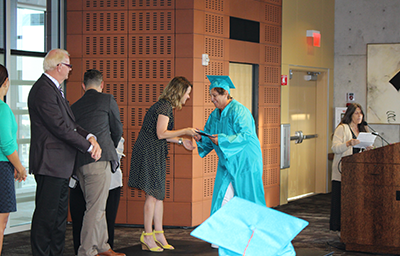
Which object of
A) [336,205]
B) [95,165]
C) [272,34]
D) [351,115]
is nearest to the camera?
[95,165]

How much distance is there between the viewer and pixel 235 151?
385 centimetres

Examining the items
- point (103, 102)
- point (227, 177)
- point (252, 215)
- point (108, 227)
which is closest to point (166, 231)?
point (108, 227)

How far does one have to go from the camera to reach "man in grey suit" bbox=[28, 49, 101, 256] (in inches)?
122

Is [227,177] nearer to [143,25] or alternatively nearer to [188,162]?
[188,162]

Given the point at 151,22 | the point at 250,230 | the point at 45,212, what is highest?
the point at 151,22

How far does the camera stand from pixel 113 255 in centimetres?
393

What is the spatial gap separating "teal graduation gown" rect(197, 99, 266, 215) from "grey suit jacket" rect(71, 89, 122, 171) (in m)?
0.96

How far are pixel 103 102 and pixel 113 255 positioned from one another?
1375mm

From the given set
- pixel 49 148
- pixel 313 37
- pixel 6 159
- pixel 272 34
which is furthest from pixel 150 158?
pixel 313 37

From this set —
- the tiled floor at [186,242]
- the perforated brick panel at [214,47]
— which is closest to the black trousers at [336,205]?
the tiled floor at [186,242]

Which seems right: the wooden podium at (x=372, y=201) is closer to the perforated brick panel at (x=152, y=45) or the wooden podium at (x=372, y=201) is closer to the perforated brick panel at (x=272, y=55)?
the perforated brick panel at (x=152, y=45)

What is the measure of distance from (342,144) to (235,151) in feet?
5.66

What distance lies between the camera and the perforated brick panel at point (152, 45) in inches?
215

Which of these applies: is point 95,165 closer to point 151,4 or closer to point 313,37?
point 151,4
